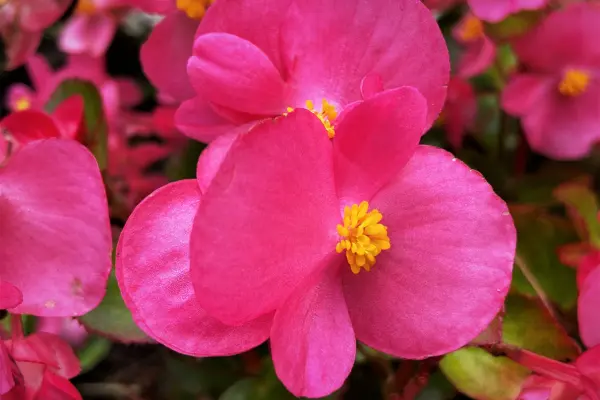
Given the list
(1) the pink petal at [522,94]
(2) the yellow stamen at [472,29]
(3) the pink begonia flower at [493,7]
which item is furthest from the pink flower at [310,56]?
(2) the yellow stamen at [472,29]

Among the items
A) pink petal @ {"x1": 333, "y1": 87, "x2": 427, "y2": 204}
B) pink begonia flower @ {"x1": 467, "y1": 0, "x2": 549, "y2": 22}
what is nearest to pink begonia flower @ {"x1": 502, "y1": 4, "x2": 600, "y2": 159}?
pink begonia flower @ {"x1": 467, "y1": 0, "x2": 549, "y2": 22}

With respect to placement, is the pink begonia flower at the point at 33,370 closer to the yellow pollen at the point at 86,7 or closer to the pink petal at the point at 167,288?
the pink petal at the point at 167,288

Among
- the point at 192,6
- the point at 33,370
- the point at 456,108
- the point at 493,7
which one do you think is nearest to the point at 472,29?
the point at 456,108

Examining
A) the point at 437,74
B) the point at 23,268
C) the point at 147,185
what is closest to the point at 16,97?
the point at 147,185

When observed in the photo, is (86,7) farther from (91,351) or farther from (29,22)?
(91,351)

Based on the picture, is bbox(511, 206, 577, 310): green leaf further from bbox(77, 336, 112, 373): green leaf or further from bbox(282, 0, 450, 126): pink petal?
bbox(77, 336, 112, 373): green leaf

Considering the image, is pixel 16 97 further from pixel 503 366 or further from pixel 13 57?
pixel 503 366
